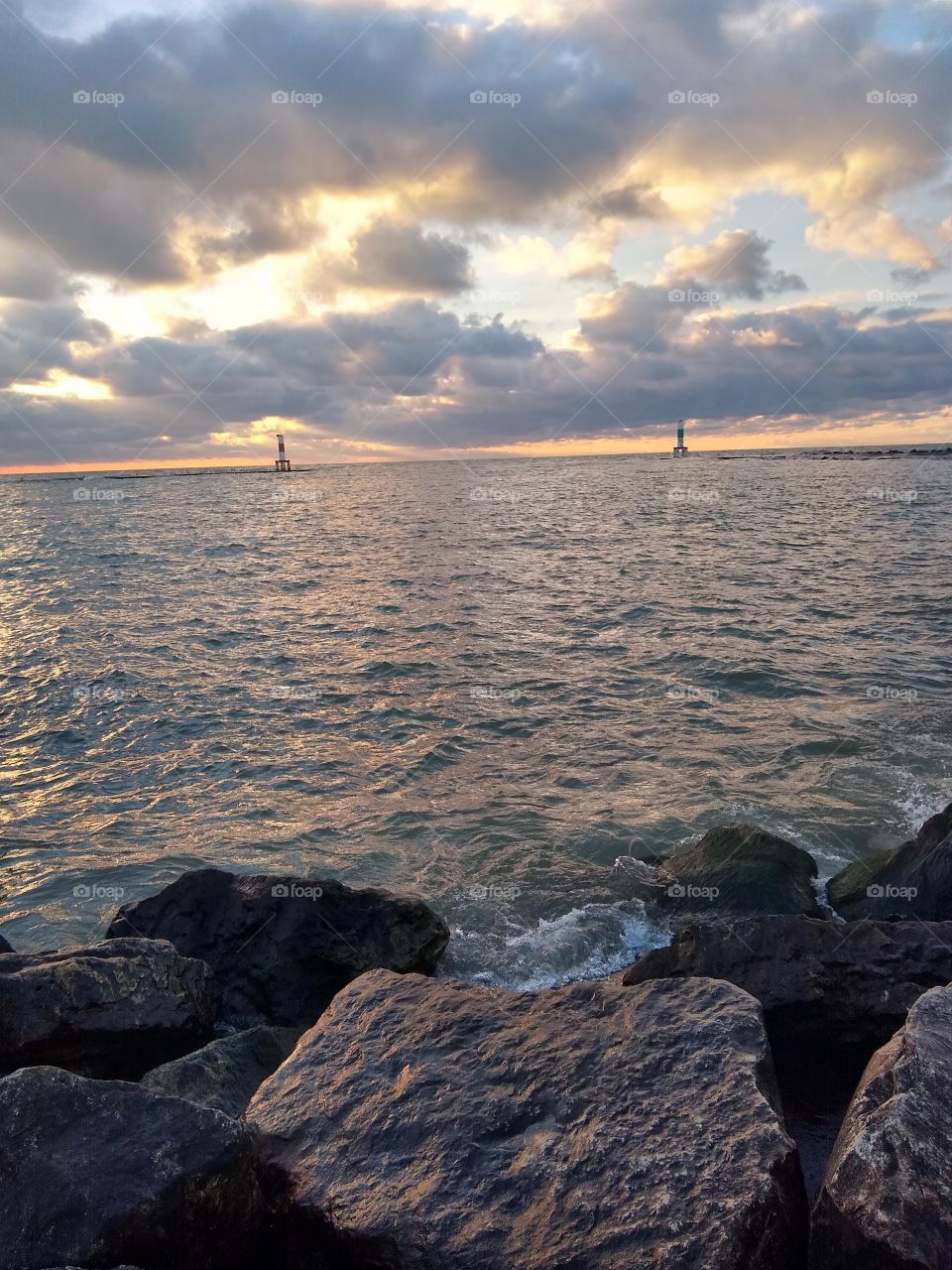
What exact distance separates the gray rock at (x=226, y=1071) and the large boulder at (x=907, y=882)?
6.17m

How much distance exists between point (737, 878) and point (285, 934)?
16.8ft

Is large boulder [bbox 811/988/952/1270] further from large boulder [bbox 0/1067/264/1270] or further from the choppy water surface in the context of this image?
the choppy water surface

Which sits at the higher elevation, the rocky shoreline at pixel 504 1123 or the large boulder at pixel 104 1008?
the rocky shoreline at pixel 504 1123

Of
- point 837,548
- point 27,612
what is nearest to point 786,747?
point 27,612

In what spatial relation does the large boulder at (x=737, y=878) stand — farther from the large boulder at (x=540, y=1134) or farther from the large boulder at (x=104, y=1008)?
the large boulder at (x=104, y=1008)

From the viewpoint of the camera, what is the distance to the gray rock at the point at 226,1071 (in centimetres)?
569

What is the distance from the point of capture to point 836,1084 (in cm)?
596

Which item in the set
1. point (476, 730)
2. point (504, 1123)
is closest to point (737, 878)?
point (504, 1123)

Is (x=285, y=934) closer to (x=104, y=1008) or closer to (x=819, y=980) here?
(x=104, y=1008)

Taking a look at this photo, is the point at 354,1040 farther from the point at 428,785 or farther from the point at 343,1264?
the point at 428,785

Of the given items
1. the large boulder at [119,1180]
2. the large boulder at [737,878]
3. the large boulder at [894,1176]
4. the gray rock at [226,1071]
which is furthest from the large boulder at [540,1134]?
the large boulder at [737,878]

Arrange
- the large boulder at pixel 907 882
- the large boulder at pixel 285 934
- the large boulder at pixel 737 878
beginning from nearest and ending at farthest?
the large boulder at pixel 285 934 < the large boulder at pixel 907 882 < the large boulder at pixel 737 878

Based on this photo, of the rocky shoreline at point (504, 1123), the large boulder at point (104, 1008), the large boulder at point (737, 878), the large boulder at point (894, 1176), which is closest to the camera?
the large boulder at point (894, 1176)

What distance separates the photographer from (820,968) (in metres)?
6.38
